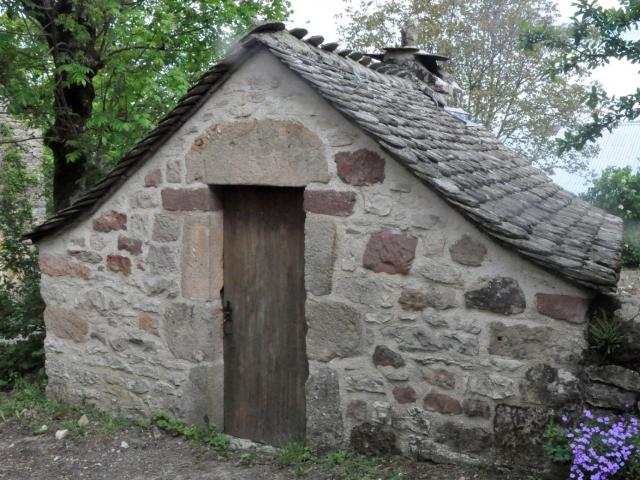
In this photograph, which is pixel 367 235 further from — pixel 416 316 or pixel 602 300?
pixel 602 300

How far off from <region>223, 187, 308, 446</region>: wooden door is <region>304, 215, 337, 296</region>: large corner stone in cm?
29

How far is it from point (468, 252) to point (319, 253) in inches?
38.3

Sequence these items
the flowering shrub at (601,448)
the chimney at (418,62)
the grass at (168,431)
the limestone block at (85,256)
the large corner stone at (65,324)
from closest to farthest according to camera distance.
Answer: the flowering shrub at (601,448) → the grass at (168,431) → the limestone block at (85,256) → the large corner stone at (65,324) → the chimney at (418,62)

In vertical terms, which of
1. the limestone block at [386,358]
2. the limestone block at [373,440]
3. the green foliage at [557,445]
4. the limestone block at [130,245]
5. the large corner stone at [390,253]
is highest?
the large corner stone at [390,253]

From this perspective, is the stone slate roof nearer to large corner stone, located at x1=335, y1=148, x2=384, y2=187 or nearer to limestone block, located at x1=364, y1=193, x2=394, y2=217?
large corner stone, located at x1=335, y1=148, x2=384, y2=187

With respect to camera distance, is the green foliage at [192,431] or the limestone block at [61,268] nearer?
the green foliage at [192,431]

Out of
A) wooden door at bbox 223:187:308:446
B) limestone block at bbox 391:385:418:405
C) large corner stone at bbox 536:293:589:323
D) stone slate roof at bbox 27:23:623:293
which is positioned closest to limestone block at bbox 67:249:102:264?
stone slate roof at bbox 27:23:623:293

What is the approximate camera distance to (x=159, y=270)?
4684 millimetres

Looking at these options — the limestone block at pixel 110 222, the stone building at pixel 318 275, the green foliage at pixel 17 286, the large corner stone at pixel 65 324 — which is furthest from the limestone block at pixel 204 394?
the green foliage at pixel 17 286

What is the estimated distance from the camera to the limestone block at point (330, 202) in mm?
3938

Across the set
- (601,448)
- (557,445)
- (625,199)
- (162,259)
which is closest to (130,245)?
(162,259)

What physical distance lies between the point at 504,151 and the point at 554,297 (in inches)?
162

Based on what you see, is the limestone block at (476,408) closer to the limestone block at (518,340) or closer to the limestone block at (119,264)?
the limestone block at (518,340)

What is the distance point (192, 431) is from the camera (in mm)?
4609
